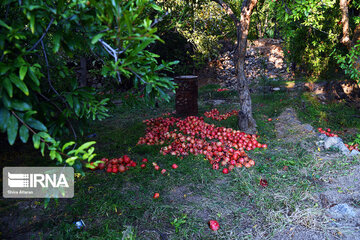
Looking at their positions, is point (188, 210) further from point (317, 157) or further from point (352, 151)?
point (352, 151)

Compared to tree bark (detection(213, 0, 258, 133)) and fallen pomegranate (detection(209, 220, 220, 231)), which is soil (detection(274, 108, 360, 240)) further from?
tree bark (detection(213, 0, 258, 133))

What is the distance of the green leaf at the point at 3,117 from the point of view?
1318mm

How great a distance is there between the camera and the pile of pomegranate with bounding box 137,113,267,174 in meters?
3.84

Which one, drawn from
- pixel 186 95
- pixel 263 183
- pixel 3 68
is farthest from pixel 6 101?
pixel 186 95

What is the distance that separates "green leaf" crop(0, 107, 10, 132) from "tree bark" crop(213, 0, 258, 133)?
4.34 meters

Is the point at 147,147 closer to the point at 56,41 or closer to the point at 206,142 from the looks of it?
the point at 206,142

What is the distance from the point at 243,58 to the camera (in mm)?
4922

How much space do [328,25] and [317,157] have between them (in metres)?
5.12

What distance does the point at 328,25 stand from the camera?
6.93m

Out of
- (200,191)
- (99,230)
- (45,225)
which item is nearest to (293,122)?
(200,191)

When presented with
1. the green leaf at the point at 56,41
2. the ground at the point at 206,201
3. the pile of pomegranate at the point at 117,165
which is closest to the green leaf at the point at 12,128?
the green leaf at the point at 56,41

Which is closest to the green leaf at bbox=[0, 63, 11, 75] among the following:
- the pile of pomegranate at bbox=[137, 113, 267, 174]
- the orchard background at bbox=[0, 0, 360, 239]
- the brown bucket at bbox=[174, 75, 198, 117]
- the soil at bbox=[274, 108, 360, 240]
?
the orchard background at bbox=[0, 0, 360, 239]

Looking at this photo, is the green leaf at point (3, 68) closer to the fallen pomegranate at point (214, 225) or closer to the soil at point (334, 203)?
the fallen pomegranate at point (214, 225)

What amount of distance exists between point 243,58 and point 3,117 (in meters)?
4.48
